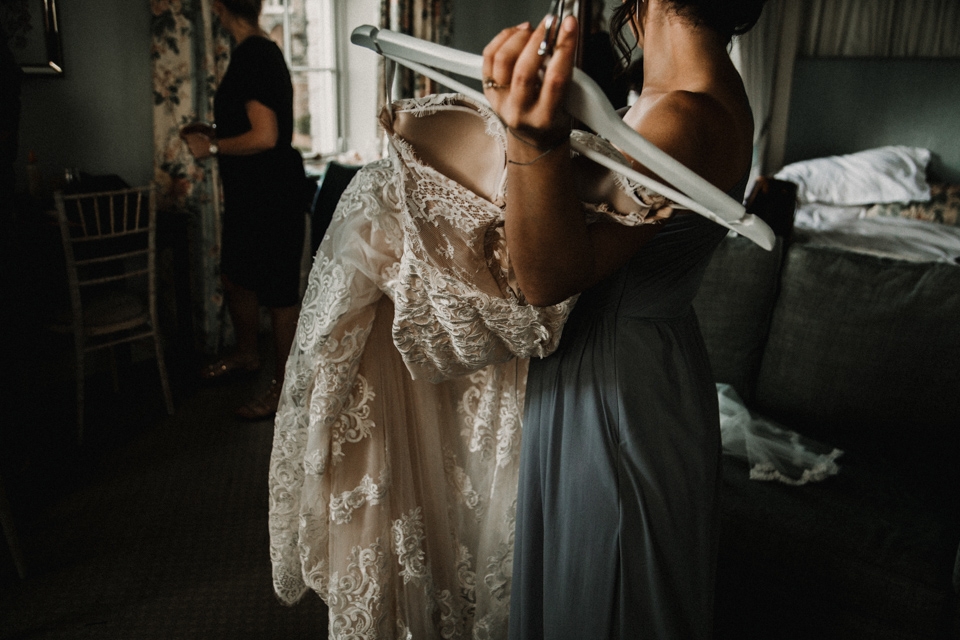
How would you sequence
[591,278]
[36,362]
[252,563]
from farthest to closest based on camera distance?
[36,362] < [252,563] < [591,278]

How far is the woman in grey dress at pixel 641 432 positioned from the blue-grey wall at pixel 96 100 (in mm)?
2743

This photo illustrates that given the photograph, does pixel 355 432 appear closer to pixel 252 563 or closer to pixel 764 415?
pixel 252 563

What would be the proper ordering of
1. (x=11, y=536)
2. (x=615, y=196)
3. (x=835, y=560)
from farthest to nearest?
(x=11, y=536), (x=835, y=560), (x=615, y=196)

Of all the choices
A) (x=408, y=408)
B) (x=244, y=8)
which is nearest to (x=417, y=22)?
(x=244, y=8)

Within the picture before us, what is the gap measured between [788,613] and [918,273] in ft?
3.13

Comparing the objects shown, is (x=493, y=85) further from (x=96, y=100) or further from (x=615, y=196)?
(x=96, y=100)

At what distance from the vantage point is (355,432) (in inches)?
38.2

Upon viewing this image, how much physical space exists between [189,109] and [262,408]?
150cm

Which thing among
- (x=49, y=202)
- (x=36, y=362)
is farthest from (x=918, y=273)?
(x=36, y=362)

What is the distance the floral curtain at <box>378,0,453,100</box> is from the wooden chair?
1.99m

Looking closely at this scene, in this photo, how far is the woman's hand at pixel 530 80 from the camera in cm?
50

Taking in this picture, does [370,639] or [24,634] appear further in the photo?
[24,634]

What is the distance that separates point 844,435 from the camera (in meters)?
1.85

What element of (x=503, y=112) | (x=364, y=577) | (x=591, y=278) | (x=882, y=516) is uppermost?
(x=503, y=112)
